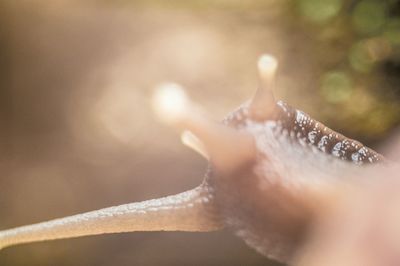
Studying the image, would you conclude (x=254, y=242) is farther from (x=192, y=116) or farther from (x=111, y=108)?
(x=111, y=108)

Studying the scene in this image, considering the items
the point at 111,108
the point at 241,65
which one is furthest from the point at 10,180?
the point at 241,65

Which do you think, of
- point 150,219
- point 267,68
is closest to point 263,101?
point 267,68

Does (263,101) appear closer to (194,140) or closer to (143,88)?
(194,140)

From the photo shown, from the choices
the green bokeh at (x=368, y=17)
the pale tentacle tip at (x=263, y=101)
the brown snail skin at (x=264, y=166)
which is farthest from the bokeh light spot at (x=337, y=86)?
the pale tentacle tip at (x=263, y=101)

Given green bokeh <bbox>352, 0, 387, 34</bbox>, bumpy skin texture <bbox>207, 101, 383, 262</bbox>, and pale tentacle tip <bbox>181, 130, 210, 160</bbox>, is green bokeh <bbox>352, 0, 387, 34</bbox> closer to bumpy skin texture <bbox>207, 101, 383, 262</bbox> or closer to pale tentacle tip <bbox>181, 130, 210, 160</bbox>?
bumpy skin texture <bbox>207, 101, 383, 262</bbox>

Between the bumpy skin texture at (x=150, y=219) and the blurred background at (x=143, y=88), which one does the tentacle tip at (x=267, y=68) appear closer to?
the bumpy skin texture at (x=150, y=219)

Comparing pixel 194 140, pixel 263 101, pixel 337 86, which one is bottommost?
pixel 194 140
